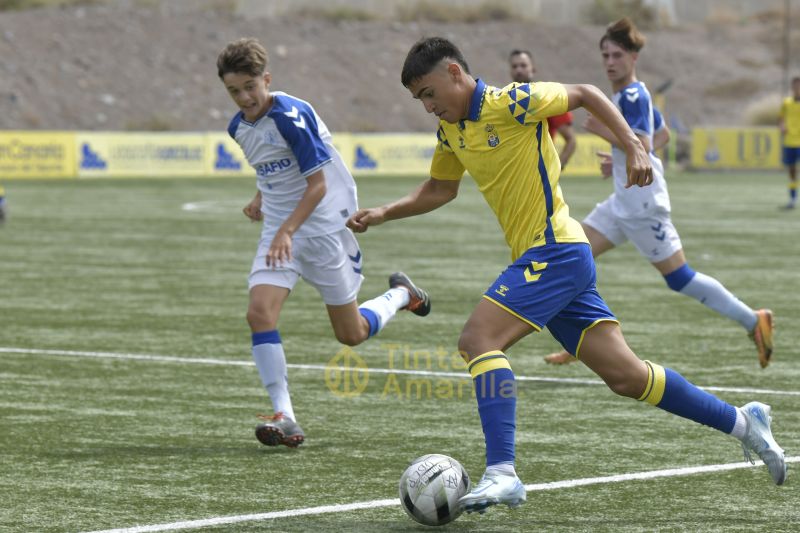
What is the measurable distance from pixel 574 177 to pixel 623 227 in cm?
3022

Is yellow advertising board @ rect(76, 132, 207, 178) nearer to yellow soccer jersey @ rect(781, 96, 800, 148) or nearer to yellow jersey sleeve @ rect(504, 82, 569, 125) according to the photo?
yellow soccer jersey @ rect(781, 96, 800, 148)

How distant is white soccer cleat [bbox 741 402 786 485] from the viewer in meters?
5.88

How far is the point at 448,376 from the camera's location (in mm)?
9227

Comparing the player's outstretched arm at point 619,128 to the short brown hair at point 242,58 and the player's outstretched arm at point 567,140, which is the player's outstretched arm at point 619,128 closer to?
the short brown hair at point 242,58

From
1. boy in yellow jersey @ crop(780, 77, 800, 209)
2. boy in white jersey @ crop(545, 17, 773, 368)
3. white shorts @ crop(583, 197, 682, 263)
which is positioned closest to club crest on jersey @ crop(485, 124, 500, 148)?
boy in white jersey @ crop(545, 17, 773, 368)

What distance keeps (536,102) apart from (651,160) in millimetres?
3904

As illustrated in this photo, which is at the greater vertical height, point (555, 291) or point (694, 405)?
point (555, 291)

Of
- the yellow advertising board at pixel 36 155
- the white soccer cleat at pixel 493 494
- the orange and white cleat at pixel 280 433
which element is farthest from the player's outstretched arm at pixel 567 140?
the yellow advertising board at pixel 36 155

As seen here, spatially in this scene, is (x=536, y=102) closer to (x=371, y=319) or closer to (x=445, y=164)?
(x=445, y=164)

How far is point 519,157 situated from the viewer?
18.9 feet

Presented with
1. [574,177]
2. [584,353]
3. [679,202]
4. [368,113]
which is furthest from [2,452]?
[368,113]

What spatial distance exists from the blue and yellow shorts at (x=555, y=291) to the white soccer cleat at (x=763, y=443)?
713 mm

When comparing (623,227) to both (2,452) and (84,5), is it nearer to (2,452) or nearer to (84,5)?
(2,452)

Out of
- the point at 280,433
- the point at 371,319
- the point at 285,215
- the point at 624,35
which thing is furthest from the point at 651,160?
the point at 280,433
